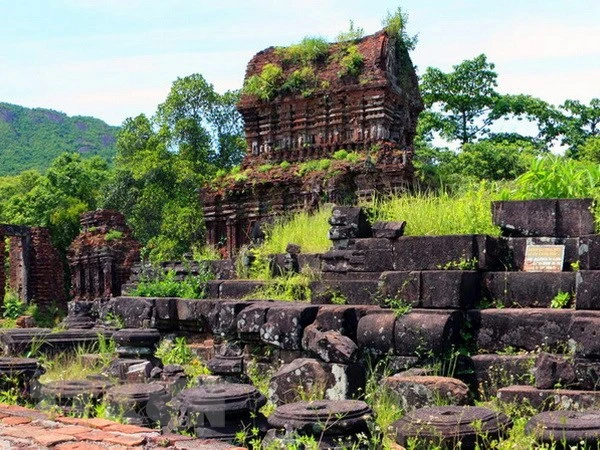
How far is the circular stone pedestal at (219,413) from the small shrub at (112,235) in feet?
53.2

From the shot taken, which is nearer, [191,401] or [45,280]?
[191,401]

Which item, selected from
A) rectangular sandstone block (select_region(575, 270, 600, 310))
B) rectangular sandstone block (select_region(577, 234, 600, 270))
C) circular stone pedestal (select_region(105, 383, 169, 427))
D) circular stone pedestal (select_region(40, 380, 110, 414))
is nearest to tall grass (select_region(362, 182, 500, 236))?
rectangular sandstone block (select_region(577, 234, 600, 270))

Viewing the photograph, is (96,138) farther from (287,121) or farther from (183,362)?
(183,362)

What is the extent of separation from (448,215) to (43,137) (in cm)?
7910

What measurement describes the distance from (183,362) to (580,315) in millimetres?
4759

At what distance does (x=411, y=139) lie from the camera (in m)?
19.9

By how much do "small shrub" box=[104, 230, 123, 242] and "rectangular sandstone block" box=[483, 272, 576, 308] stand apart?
16049 mm

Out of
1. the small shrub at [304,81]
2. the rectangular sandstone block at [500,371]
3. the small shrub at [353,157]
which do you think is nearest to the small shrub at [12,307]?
the small shrub at [304,81]

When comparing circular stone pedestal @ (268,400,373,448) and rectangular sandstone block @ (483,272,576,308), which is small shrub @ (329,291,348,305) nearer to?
rectangular sandstone block @ (483,272,576,308)

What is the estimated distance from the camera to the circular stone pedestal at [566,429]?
4297 mm

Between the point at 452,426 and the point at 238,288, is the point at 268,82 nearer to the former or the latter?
the point at 238,288

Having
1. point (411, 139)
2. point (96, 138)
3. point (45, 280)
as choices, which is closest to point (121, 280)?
point (45, 280)

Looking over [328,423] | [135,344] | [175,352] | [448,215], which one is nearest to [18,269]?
[175,352]

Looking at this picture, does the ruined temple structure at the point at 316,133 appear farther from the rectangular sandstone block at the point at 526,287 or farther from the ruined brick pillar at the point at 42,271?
the rectangular sandstone block at the point at 526,287
